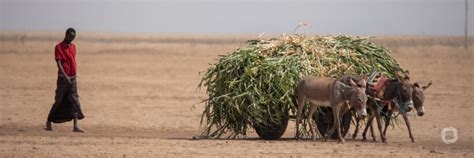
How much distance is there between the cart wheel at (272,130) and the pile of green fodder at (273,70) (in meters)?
0.14

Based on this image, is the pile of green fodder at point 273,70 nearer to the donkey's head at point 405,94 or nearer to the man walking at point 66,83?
the donkey's head at point 405,94

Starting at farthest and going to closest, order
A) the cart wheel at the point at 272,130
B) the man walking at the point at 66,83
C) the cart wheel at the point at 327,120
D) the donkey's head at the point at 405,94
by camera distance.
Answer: the man walking at the point at 66,83 → the cart wheel at the point at 327,120 → the cart wheel at the point at 272,130 → the donkey's head at the point at 405,94

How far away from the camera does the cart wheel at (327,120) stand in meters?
17.8

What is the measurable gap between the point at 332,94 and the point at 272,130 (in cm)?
147

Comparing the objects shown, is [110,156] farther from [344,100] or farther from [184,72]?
[184,72]

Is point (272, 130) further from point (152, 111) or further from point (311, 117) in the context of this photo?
point (152, 111)

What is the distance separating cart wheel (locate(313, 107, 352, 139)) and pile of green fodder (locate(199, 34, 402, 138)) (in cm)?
53

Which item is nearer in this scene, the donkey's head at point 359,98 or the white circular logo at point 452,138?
the donkey's head at point 359,98

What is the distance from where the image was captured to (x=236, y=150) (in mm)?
15930

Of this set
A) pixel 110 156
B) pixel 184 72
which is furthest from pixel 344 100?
pixel 184 72

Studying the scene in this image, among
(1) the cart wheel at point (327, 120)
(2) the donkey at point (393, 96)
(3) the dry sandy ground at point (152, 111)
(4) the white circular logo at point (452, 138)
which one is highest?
(2) the donkey at point (393, 96)

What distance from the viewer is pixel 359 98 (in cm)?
1645

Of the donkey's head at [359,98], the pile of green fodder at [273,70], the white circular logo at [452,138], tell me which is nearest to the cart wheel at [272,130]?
the pile of green fodder at [273,70]

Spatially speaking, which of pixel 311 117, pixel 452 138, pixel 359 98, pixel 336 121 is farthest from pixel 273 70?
pixel 452 138
